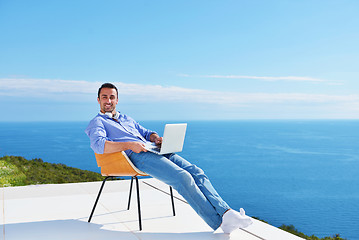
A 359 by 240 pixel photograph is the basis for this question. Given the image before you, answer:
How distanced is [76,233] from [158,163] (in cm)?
76

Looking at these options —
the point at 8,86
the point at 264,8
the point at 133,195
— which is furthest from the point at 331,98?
the point at 133,195

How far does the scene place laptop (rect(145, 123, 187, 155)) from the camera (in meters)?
2.49

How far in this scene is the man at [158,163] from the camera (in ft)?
7.45

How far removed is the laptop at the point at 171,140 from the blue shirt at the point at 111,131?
0.63 feet

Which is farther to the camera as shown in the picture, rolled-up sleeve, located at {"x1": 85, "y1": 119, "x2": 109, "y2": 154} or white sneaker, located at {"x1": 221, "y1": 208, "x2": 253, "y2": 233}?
rolled-up sleeve, located at {"x1": 85, "y1": 119, "x2": 109, "y2": 154}

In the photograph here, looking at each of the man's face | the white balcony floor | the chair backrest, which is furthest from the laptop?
the white balcony floor

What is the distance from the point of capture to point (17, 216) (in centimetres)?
308

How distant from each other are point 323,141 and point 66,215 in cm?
6221

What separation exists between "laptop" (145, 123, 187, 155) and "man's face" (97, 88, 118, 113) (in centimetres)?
42

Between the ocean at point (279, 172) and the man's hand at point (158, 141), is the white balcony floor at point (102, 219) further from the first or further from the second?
the ocean at point (279, 172)

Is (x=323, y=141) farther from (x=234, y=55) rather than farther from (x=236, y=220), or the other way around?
(x=236, y=220)

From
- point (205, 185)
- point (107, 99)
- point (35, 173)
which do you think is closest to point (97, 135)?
point (107, 99)

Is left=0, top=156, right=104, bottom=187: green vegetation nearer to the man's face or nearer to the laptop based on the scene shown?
the man's face

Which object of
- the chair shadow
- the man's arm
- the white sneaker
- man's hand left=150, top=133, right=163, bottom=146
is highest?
man's hand left=150, top=133, right=163, bottom=146
